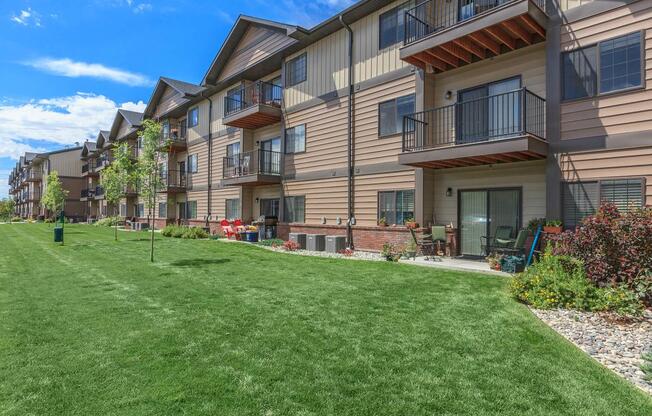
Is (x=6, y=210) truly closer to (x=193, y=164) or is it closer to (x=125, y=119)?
(x=125, y=119)

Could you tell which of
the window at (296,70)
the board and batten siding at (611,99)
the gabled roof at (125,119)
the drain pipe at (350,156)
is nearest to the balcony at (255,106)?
A: the window at (296,70)

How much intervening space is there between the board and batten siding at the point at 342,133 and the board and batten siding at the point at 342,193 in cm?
62

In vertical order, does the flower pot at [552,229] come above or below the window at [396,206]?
below

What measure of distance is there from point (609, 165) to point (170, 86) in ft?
92.4

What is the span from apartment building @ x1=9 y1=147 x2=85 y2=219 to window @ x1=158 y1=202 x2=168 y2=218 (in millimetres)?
27322

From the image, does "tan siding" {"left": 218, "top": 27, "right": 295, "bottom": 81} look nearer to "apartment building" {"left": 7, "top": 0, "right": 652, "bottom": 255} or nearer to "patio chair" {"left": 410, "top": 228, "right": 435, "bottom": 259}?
"apartment building" {"left": 7, "top": 0, "right": 652, "bottom": 255}

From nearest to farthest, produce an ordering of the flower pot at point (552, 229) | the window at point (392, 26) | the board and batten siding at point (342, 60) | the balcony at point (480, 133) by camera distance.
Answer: the flower pot at point (552, 229)
the balcony at point (480, 133)
the window at point (392, 26)
the board and batten siding at point (342, 60)

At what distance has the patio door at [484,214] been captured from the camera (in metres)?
11.4

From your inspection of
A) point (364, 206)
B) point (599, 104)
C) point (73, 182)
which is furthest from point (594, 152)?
point (73, 182)

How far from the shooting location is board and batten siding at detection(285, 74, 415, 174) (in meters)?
14.2

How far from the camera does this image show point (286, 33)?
17.7 m

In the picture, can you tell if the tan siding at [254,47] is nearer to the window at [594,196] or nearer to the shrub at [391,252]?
the shrub at [391,252]


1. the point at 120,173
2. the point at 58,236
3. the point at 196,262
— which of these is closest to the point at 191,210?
the point at 120,173

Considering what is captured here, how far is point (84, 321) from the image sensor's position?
5.70 m
